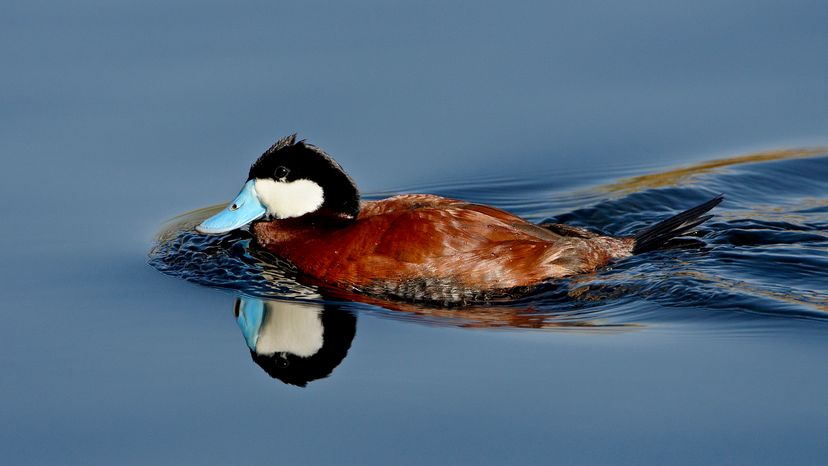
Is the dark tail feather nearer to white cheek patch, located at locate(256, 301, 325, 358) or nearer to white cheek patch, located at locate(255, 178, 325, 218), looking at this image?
white cheek patch, located at locate(255, 178, 325, 218)

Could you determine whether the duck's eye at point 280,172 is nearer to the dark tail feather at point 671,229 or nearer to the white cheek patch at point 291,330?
the white cheek patch at point 291,330

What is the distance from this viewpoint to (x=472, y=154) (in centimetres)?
1019

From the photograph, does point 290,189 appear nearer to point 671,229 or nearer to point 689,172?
point 671,229

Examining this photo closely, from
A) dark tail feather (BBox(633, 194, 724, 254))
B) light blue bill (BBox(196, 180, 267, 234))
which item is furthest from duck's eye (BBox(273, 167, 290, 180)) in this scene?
dark tail feather (BBox(633, 194, 724, 254))

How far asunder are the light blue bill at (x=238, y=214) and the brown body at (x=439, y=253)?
729 mm

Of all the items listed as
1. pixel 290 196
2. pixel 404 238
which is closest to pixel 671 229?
pixel 404 238

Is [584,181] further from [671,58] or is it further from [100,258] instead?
[100,258]

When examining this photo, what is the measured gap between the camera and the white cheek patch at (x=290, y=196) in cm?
872

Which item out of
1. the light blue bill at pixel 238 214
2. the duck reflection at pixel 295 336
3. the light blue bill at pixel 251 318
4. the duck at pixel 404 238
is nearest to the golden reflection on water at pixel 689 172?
the duck at pixel 404 238

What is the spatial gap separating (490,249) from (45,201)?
150 inches

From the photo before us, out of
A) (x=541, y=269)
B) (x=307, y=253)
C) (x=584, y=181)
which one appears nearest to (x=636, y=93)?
(x=584, y=181)

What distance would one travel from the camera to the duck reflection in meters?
7.09

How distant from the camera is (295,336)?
24.8 feet

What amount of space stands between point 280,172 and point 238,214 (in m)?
0.47
